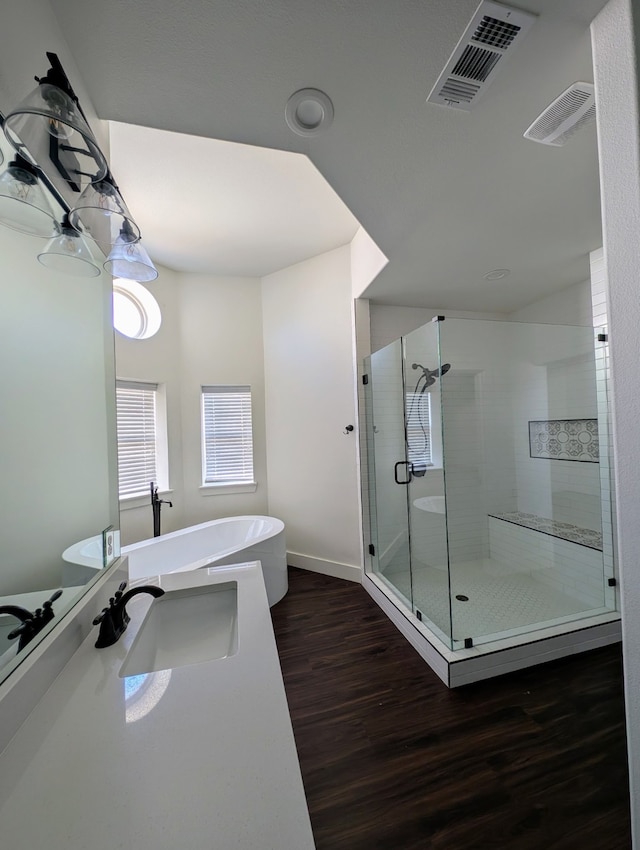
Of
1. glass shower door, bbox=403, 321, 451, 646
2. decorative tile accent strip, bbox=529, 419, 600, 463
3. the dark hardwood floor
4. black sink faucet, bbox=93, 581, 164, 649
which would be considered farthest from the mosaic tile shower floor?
black sink faucet, bbox=93, 581, 164, 649

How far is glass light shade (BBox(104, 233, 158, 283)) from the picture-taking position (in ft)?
3.99

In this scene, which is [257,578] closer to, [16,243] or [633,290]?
[16,243]

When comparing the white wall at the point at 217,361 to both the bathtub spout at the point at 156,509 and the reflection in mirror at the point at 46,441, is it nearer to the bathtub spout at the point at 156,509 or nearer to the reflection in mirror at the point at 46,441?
the bathtub spout at the point at 156,509

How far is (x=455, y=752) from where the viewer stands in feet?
4.51

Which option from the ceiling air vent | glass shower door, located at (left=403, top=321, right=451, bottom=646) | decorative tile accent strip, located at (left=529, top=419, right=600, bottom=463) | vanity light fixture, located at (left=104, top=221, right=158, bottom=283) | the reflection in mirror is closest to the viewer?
the reflection in mirror

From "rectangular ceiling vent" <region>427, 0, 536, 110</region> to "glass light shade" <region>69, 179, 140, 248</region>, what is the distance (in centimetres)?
116

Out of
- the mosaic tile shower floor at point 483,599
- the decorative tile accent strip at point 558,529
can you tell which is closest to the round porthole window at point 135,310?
the mosaic tile shower floor at point 483,599

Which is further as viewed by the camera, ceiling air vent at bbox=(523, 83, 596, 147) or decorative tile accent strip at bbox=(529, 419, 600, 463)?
decorative tile accent strip at bbox=(529, 419, 600, 463)

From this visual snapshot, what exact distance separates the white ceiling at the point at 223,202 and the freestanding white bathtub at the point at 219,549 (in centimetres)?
269

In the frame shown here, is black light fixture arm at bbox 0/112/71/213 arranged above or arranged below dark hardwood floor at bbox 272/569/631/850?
above

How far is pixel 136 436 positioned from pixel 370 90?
3087 millimetres

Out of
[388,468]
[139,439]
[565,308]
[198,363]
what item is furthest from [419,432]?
[139,439]

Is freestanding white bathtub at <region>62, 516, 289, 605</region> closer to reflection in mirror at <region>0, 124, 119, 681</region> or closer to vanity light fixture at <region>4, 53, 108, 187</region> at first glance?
reflection in mirror at <region>0, 124, 119, 681</region>

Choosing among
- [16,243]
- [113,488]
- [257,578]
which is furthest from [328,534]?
[16,243]
